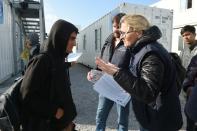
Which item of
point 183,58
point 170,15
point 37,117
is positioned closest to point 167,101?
point 37,117

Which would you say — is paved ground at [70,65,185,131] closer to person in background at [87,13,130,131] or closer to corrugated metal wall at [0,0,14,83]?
person in background at [87,13,130,131]

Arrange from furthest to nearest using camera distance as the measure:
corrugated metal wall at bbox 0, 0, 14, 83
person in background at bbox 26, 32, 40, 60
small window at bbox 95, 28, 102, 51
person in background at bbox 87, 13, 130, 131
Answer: small window at bbox 95, 28, 102, 51 < corrugated metal wall at bbox 0, 0, 14, 83 < person in background at bbox 87, 13, 130, 131 < person in background at bbox 26, 32, 40, 60

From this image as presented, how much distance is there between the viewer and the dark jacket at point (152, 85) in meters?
2.25

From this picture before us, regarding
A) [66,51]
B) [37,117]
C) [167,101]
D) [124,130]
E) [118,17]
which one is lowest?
[124,130]

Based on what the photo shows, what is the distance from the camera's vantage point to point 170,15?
475 inches

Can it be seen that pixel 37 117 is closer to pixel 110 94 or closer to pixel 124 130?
pixel 110 94

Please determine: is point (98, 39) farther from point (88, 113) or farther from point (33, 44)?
point (33, 44)

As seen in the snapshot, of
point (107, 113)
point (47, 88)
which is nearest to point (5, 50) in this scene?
point (107, 113)

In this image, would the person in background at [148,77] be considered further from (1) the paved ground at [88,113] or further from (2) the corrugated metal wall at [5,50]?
(2) the corrugated metal wall at [5,50]

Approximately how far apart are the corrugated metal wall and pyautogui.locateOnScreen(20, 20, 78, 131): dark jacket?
8.66 metres

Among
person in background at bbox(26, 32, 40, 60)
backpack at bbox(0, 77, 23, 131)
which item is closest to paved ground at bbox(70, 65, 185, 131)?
person in background at bbox(26, 32, 40, 60)

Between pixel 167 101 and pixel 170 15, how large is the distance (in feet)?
33.3

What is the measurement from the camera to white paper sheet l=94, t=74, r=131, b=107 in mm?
3047

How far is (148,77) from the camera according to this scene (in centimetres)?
227
